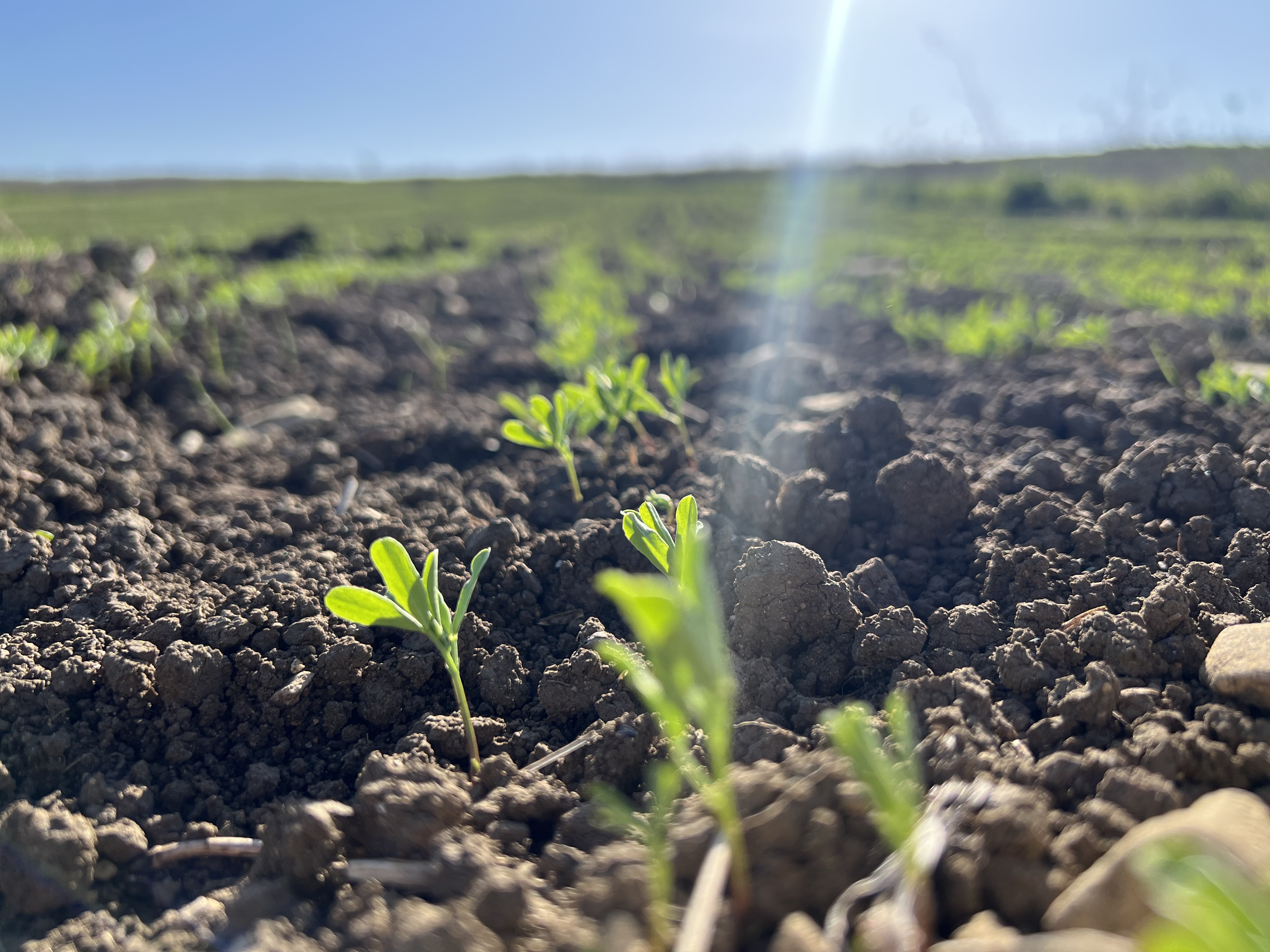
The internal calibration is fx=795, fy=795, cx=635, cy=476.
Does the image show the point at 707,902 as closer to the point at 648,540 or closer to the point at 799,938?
the point at 799,938

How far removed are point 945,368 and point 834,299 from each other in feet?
8.67

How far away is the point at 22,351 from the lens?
3.50m

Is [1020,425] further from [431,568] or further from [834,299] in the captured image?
[834,299]

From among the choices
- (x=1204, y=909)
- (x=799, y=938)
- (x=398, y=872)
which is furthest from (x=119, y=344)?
(x=1204, y=909)

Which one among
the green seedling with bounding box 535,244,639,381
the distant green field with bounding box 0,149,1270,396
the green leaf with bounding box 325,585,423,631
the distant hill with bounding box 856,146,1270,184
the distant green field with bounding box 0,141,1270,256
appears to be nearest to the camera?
the green leaf with bounding box 325,585,423,631

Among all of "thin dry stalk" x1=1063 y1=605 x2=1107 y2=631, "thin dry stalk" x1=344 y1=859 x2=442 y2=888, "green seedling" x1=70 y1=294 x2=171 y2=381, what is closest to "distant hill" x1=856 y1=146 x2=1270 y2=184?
"thin dry stalk" x1=1063 y1=605 x2=1107 y2=631

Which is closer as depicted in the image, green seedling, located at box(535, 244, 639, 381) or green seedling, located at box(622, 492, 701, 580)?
green seedling, located at box(622, 492, 701, 580)

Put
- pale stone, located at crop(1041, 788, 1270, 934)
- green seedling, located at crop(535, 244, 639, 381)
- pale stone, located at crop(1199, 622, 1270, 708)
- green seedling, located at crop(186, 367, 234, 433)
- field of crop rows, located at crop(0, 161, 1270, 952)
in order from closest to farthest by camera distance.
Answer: pale stone, located at crop(1041, 788, 1270, 934), field of crop rows, located at crop(0, 161, 1270, 952), pale stone, located at crop(1199, 622, 1270, 708), green seedling, located at crop(186, 367, 234, 433), green seedling, located at crop(535, 244, 639, 381)

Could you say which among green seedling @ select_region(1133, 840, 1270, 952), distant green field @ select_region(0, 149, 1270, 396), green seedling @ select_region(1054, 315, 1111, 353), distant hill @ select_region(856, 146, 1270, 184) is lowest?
green seedling @ select_region(1133, 840, 1270, 952)

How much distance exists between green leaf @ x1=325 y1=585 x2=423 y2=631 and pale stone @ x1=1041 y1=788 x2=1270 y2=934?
1.06 meters

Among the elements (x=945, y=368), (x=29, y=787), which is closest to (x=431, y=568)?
(x=29, y=787)

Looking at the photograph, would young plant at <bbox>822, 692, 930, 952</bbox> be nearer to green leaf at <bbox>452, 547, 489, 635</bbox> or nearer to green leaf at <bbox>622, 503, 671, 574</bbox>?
green leaf at <bbox>622, 503, 671, 574</bbox>

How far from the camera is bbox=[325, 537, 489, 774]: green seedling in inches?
60.7

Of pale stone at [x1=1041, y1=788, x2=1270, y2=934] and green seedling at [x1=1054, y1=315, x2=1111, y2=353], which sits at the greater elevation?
green seedling at [x1=1054, y1=315, x2=1111, y2=353]
